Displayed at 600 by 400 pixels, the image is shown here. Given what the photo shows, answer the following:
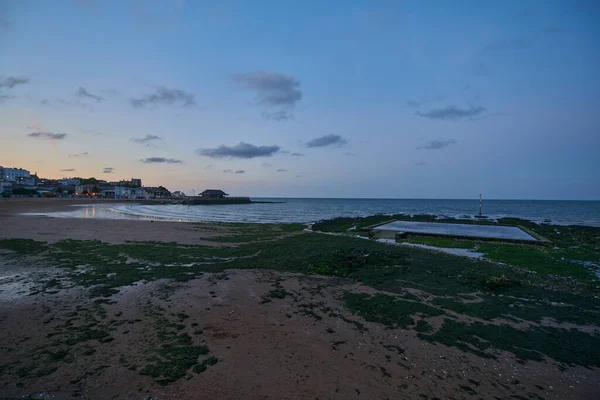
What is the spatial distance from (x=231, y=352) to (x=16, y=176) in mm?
178596

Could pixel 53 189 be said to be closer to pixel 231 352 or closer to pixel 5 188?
pixel 5 188

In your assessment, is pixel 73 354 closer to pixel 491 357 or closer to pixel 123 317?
pixel 123 317

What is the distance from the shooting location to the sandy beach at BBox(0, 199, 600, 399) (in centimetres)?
505

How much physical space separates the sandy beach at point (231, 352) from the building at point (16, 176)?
158620 millimetres

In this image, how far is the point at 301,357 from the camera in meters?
6.08

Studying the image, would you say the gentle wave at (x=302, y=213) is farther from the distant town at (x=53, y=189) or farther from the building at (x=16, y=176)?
the building at (x=16, y=176)

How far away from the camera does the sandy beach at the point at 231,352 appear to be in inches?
199

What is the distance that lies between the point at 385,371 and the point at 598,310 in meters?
8.89

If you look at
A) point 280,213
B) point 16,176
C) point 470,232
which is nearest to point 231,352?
point 470,232

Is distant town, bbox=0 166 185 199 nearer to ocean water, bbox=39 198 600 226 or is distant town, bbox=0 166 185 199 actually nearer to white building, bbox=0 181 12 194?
white building, bbox=0 181 12 194

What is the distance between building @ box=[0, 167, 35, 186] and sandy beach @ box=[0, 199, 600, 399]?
520ft

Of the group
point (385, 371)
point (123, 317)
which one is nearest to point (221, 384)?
point (385, 371)

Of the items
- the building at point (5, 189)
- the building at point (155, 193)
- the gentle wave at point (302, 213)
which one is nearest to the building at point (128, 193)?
the building at point (155, 193)

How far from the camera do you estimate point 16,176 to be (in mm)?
126312
